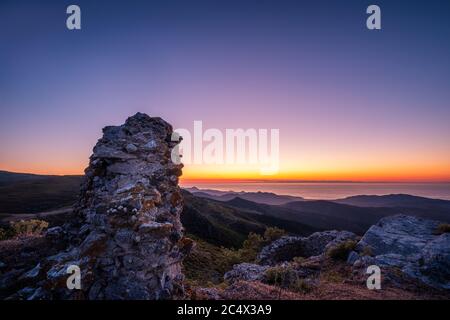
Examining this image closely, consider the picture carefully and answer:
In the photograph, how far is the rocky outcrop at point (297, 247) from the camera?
77.8 feet

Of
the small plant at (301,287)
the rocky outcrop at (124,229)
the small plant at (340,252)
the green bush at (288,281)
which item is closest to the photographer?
the rocky outcrop at (124,229)

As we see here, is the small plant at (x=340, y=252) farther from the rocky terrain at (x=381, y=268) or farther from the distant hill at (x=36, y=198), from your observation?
the distant hill at (x=36, y=198)

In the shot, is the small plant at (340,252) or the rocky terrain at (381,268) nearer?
the rocky terrain at (381,268)

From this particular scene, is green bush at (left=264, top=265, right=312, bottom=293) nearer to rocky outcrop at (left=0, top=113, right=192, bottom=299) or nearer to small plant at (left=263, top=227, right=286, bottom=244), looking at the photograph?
rocky outcrop at (left=0, top=113, right=192, bottom=299)

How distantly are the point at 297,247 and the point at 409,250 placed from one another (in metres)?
11.6

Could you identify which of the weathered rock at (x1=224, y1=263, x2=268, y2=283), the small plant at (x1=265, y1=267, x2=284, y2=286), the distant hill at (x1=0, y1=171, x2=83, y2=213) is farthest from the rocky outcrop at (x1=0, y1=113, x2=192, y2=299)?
the distant hill at (x1=0, y1=171, x2=83, y2=213)

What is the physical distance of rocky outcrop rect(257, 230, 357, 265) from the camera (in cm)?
2372

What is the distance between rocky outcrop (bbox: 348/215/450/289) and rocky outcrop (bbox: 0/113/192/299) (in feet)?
36.5

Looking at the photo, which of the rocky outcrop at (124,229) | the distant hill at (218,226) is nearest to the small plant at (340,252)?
the rocky outcrop at (124,229)

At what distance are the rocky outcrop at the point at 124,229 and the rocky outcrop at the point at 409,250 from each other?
11131mm

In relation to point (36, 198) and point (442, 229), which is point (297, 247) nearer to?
point (442, 229)
